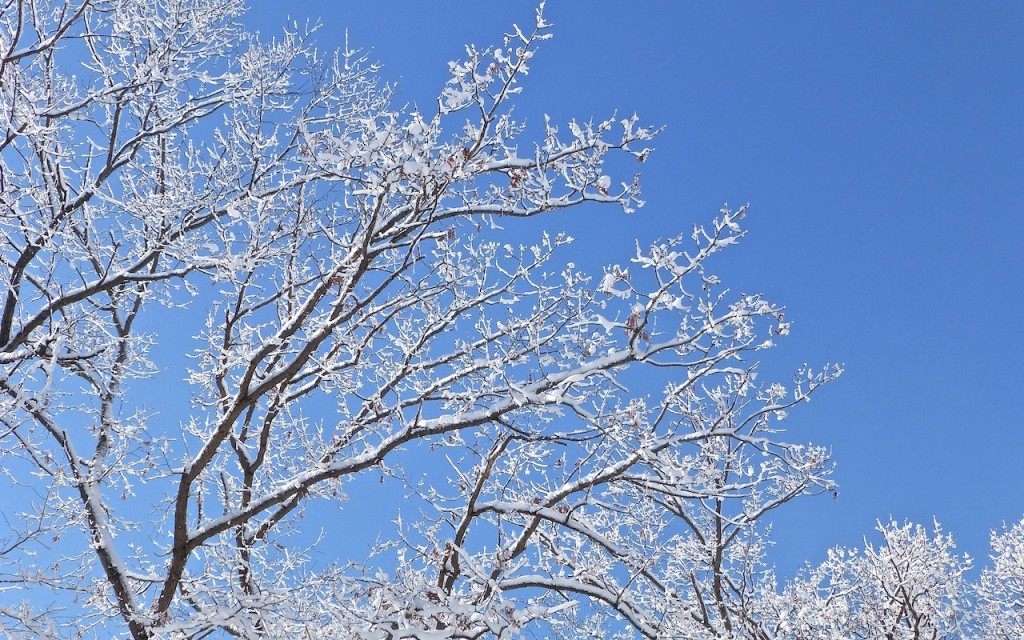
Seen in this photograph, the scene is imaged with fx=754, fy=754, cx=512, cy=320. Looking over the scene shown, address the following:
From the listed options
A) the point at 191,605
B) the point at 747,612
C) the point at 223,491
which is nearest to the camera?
the point at 191,605

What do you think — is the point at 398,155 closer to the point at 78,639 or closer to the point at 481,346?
the point at 481,346

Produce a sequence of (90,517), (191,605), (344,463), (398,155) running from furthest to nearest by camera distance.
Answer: (191,605) → (90,517) → (344,463) → (398,155)

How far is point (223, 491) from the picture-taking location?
7.49 meters

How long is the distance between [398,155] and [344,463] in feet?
7.26

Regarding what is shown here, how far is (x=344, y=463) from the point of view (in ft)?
17.5

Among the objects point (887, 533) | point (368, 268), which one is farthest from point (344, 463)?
point (887, 533)

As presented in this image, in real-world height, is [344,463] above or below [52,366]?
below

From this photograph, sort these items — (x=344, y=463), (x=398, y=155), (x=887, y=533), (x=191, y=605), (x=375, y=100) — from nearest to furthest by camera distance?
(x=398, y=155)
(x=344, y=463)
(x=191, y=605)
(x=375, y=100)
(x=887, y=533)

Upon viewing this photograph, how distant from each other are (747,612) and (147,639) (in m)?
6.21

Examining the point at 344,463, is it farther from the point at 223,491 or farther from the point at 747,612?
the point at 747,612

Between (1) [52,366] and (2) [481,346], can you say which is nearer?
(1) [52,366]

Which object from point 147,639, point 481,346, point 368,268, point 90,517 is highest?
point 481,346

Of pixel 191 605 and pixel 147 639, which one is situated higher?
pixel 191 605

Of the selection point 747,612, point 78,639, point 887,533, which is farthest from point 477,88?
point 887,533
